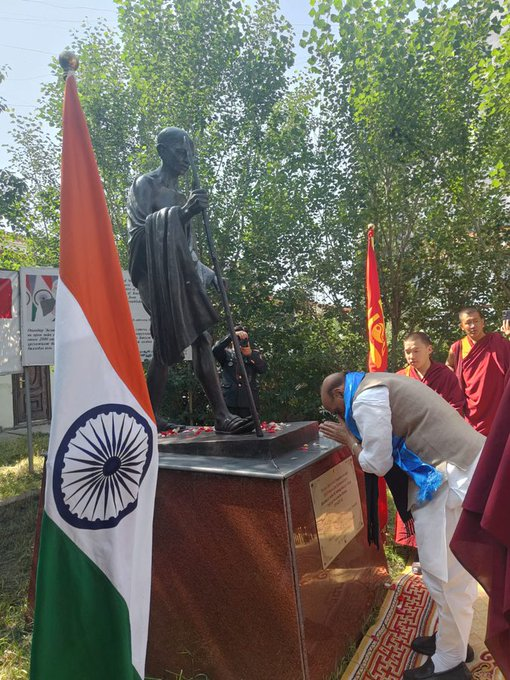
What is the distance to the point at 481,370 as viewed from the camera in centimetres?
448

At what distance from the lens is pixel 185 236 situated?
2740 mm

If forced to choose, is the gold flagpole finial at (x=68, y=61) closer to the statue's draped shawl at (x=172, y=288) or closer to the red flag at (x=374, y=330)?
the statue's draped shawl at (x=172, y=288)

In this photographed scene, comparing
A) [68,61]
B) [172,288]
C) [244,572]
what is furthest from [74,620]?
[68,61]

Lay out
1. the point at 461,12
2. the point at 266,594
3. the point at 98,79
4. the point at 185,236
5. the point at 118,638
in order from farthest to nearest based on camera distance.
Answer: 1. the point at 98,79
2. the point at 461,12
3. the point at 185,236
4. the point at 266,594
5. the point at 118,638

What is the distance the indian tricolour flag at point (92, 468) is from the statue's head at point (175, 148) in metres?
1.11

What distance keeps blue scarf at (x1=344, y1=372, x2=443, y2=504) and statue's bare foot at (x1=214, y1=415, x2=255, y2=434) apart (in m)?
0.63

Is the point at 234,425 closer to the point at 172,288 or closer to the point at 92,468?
the point at 172,288

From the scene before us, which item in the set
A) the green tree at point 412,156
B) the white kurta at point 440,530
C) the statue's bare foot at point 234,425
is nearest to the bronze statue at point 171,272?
the statue's bare foot at point 234,425

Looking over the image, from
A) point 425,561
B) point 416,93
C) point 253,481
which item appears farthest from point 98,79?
point 425,561

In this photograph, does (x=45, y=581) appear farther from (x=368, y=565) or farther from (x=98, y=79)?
(x=98, y=79)

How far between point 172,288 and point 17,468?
4814 mm

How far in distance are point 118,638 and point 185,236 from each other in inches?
77.6

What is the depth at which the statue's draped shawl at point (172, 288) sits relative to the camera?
267cm

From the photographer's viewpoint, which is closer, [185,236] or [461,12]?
[185,236]
